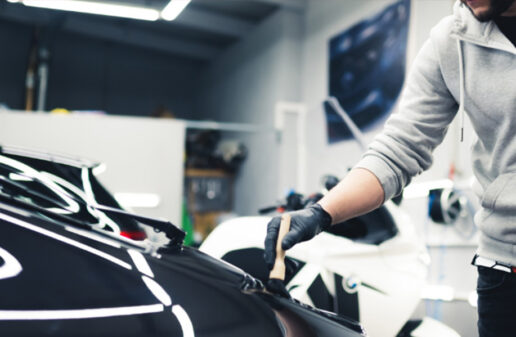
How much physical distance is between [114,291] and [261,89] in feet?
20.1

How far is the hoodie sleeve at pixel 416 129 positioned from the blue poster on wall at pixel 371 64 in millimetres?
3275

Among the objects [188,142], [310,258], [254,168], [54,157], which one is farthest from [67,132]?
[310,258]

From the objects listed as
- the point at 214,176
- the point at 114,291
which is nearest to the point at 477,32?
the point at 114,291

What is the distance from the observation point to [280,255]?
94 centimetres

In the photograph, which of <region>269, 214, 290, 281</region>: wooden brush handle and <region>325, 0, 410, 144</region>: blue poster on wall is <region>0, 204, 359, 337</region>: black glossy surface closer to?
<region>269, 214, 290, 281</region>: wooden brush handle

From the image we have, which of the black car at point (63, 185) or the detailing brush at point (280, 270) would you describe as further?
the black car at point (63, 185)

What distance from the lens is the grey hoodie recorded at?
1.02 meters

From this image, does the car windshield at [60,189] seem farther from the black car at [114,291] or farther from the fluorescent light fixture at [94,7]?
the fluorescent light fixture at [94,7]

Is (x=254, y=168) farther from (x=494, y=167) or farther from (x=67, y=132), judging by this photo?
(x=494, y=167)

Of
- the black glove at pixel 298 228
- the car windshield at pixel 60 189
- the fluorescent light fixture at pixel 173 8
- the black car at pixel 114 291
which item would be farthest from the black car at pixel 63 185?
the fluorescent light fixture at pixel 173 8

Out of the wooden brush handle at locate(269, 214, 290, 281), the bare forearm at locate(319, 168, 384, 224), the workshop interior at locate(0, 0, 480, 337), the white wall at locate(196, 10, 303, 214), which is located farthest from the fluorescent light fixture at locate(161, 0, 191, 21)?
the wooden brush handle at locate(269, 214, 290, 281)

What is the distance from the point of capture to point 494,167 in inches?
42.0

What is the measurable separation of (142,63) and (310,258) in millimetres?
7817

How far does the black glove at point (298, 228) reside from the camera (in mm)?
945
